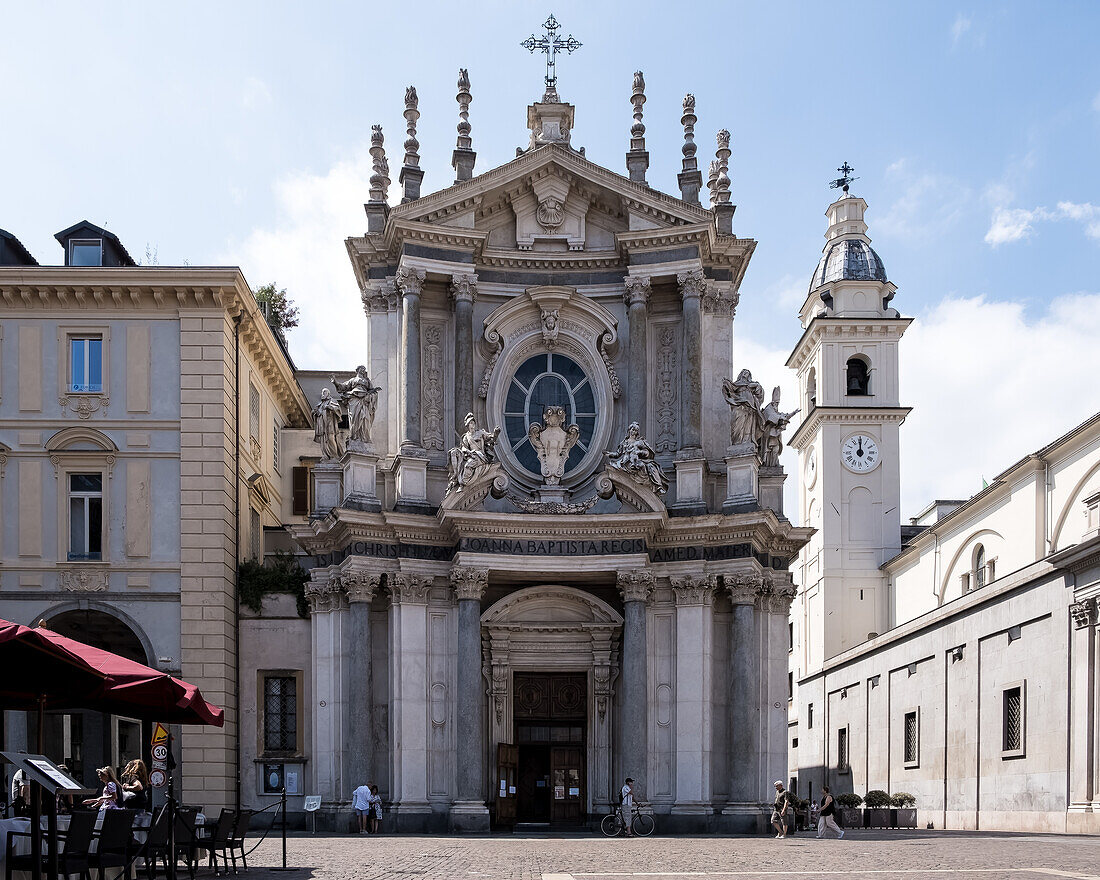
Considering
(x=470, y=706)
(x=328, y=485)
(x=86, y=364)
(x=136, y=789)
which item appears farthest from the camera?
(x=328, y=485)

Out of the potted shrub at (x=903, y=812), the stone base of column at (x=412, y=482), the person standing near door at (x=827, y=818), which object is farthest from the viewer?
the potted shrub at (x=903, y=812)

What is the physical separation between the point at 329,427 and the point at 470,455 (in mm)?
4036

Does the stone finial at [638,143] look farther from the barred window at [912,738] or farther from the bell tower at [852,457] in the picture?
the bell tower at [852,457]

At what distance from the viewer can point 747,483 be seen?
34.5 meters

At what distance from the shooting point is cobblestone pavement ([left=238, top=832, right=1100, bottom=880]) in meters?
18.8

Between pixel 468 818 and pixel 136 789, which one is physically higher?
pixel 136 789

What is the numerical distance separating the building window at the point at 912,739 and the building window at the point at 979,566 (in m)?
8.61

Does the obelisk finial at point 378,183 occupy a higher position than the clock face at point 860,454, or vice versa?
the obelisk finial at point 378,183

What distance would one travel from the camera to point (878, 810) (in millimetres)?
42312

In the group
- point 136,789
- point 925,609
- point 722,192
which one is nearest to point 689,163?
point 722,192

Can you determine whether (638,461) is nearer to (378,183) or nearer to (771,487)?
(771,487)

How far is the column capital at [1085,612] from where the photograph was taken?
104ft

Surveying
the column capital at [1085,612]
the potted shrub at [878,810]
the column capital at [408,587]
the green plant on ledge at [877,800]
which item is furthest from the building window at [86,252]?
the green plant on ledge at [877,800]

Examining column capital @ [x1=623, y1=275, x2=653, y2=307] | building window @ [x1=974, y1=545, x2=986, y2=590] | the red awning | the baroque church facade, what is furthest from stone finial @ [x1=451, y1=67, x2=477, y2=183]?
building window @ [x1=974, y1=545, x2=986, y2=590]
